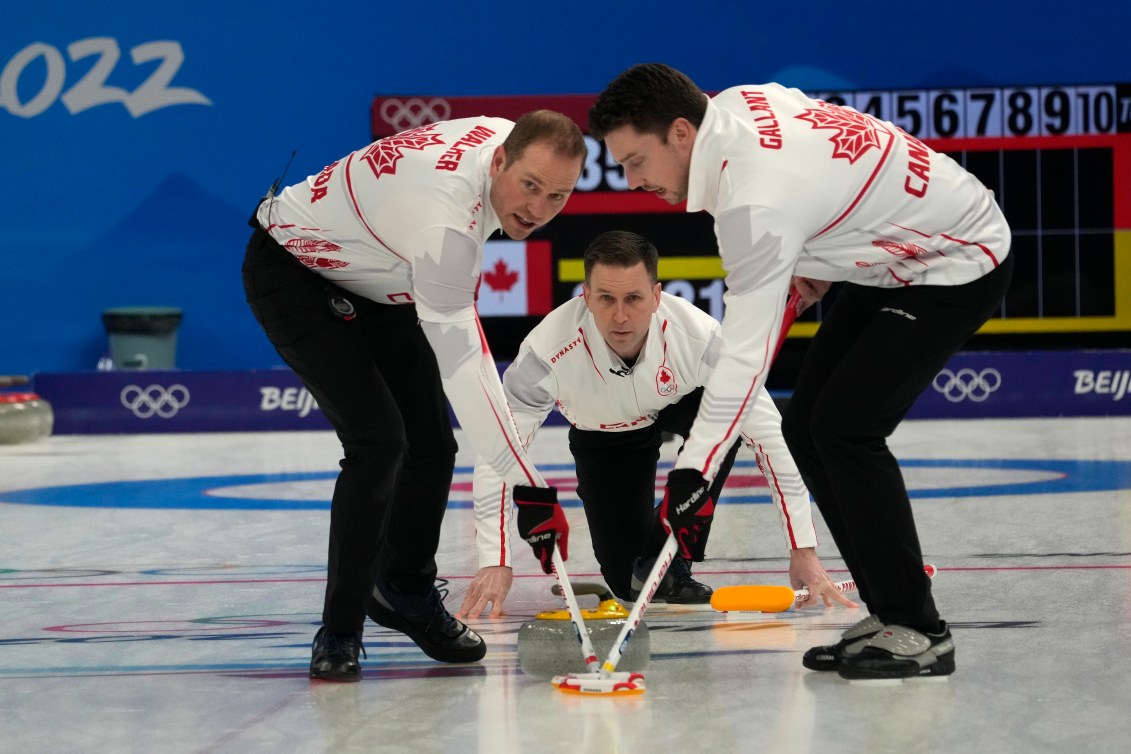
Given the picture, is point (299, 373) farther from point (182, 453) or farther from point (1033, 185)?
point (1033, 185)

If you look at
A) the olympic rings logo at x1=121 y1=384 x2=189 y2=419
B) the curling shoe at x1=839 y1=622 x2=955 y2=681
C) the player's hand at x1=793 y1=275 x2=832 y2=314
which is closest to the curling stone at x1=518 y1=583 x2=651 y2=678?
the curling shoe at x1=839 y1=622 x2=955 y2=681

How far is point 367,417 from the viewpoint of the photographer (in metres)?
3.35

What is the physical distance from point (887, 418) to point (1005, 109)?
9.11m

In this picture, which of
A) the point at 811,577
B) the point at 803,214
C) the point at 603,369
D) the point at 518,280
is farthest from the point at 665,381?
the point at 518,280

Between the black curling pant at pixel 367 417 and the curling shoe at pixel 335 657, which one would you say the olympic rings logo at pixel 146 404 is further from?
the curling shoe at pixel 335 657

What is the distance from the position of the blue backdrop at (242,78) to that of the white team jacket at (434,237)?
1008 centimetres

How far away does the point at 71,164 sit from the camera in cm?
1374

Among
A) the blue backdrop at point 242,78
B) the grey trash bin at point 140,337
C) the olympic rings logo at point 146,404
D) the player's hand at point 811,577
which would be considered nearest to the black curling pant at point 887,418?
the player's hand at point 811,577

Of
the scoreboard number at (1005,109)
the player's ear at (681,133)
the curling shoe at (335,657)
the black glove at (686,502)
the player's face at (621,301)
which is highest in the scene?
the scoreboard number at (1005,109)

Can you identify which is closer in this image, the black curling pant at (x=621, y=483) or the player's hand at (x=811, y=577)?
the player's hand at (x=811, y=577)

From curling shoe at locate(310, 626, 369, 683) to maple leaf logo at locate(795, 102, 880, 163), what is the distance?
1631mm

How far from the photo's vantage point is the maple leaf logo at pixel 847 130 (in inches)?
122

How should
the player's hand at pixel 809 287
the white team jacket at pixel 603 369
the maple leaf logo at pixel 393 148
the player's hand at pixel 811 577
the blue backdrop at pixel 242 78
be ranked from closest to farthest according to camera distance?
the maple leaf logo at pixel 393 148, the player's hand at pixel 809 287, the player's hand at pixel 811 577, the white team jacket at pixel 603 369, the blue backdrop at pixel 242 78

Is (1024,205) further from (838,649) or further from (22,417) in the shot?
(838,649)
